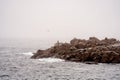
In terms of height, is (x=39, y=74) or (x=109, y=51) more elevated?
(x=109, y=51)

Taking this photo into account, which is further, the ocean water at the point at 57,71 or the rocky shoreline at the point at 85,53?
the rocky shoreline at the point at 85,53

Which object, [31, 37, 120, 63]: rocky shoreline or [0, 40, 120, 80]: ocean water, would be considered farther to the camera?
[31, 37, 120, 63]: rocky shoreline

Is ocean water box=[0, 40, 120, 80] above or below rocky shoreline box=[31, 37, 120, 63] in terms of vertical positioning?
below

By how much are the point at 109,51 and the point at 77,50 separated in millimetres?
9207

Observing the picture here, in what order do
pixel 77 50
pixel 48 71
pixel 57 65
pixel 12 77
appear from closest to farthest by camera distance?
pixel 12 77 → pixel 48 71 → pixel 57 65 → pixel 77 50

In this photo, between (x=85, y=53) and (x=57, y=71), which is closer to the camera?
(x=57, y=71)

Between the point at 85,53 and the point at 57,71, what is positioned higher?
the point at 85,53

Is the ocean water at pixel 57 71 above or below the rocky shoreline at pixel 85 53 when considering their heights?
below

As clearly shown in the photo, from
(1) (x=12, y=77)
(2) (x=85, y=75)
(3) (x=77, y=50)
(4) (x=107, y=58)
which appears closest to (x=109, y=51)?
(4) (x=107, y=58)

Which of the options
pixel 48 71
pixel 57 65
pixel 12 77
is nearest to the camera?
pixel 12 77

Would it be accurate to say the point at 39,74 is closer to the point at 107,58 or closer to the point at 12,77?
the point at 12,77

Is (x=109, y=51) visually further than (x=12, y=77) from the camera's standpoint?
Yes

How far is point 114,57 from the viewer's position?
8325cm

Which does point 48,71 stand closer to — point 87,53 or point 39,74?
point 39,74
